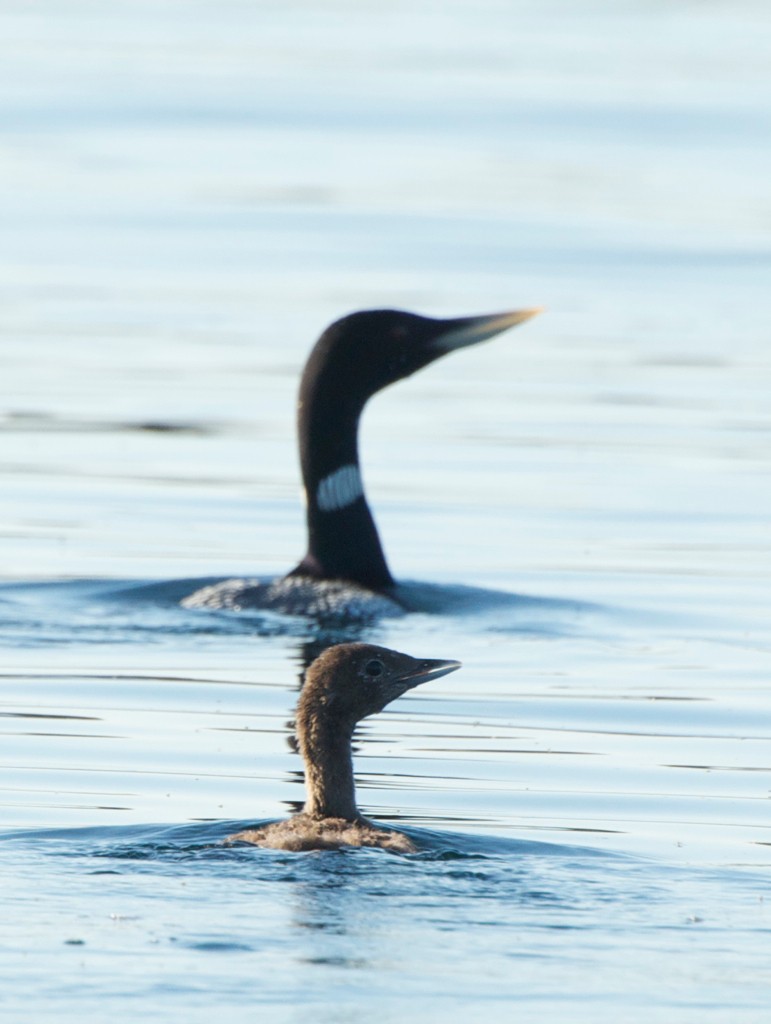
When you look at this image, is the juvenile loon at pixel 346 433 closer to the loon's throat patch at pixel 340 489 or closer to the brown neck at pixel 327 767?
the loon's throat patch at pixel 340 489

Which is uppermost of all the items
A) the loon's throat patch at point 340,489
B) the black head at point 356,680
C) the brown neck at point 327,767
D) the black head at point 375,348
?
the black head at point 375,348

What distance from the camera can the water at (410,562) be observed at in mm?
6617

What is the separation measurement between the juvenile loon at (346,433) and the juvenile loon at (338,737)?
3141 mm

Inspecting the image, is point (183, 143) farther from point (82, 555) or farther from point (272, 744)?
point (272, 744)

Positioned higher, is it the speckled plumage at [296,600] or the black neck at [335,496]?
the black neck at [335,496]

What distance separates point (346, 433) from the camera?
40.6ft

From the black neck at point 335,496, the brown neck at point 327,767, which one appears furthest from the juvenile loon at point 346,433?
the brown neck at point 327,767

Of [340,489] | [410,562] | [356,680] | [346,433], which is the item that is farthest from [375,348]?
[356,680]

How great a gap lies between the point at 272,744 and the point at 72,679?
1376 millimetres

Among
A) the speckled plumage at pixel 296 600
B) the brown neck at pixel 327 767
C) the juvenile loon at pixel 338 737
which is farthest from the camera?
the speckled plumage at pixel 296 600

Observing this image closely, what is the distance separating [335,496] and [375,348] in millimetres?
767

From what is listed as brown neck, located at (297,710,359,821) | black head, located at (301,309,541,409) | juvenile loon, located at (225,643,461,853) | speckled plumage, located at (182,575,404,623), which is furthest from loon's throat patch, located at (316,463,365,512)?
brown neck, located at (297,710,359,821)

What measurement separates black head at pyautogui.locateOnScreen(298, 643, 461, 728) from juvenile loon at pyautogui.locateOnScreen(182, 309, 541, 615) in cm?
307

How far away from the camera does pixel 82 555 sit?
13.0 m
